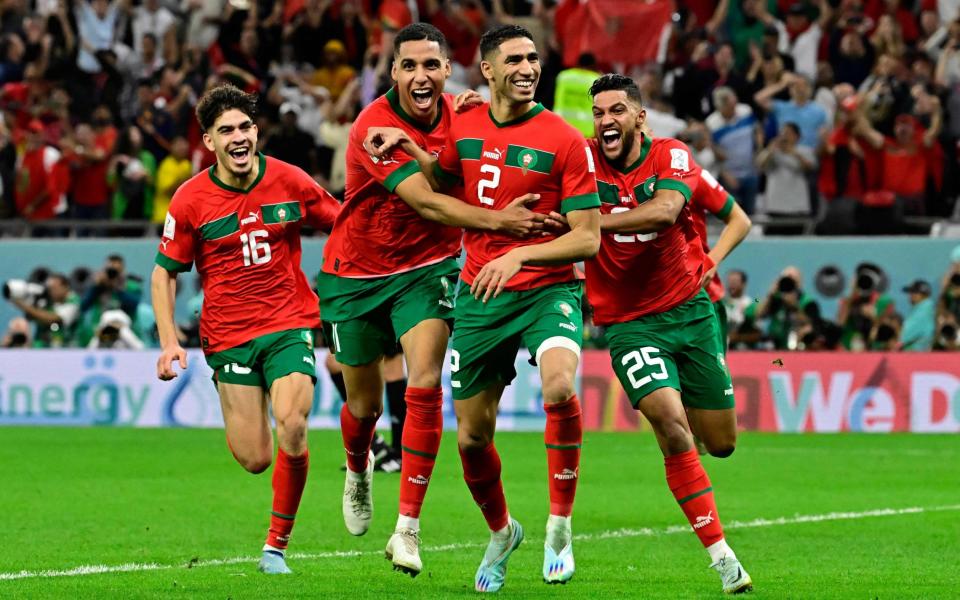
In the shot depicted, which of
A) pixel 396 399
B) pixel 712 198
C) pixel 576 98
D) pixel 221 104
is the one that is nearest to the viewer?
pixel 221 104

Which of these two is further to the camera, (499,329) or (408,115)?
(408,115)

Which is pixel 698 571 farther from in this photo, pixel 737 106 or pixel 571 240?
pixel 737 106

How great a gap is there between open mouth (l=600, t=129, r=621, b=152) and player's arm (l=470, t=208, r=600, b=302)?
32.5 inches

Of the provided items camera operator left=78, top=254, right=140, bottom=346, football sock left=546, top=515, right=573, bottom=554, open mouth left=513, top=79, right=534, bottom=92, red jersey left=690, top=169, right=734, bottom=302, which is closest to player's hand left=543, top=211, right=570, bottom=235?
open mouth left=513, top=79, right=534, bottom=92

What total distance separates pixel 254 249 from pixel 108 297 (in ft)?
40.1

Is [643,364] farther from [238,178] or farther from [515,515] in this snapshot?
[515,515]

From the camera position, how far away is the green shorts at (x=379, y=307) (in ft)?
29.8

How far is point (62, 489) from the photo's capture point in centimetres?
1373

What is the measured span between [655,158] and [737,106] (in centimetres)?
1228

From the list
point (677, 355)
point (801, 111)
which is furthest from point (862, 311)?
point (677, 355)

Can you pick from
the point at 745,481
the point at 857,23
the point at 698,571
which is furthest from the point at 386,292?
the point at 857,23

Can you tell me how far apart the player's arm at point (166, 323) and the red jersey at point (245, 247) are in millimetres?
77

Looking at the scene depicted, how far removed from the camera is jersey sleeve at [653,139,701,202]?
8648 millimetres

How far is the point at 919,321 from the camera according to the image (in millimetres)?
19281
